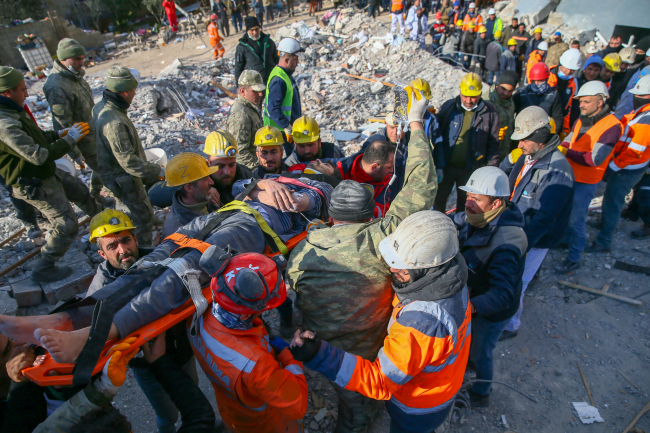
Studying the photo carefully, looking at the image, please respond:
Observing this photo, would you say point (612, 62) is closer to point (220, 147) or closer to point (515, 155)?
point (515, 155)

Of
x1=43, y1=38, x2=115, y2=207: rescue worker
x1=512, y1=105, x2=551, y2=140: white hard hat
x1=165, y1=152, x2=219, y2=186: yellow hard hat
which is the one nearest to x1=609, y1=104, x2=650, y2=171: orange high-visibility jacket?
x1=512, y1=105, x2=551, y2=140: white hard hat

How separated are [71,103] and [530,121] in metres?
6.24

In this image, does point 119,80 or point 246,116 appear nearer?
point 119,80

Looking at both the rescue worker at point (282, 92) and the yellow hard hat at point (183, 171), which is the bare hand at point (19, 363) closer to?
the yellow hard hat at point (183, 171)

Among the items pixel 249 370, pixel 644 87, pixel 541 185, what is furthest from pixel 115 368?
pixel 644 87

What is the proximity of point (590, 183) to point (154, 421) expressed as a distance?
5507 millimetres

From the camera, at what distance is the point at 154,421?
10.0 ft

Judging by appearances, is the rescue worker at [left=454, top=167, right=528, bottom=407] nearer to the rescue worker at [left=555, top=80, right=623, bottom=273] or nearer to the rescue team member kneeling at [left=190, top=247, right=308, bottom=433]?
the rescue team member kneeling at [left=190, top=247, right=308, bottom=433]

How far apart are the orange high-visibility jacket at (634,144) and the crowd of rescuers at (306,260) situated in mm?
20

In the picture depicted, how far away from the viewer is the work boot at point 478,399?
3.11 metres

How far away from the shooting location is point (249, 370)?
67.2 inches

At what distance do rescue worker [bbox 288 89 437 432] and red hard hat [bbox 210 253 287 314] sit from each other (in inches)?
16.1

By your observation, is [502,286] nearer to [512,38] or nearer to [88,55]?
[512,38]

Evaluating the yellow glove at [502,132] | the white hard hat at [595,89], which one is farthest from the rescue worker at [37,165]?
the white hard hat at [595,89]
